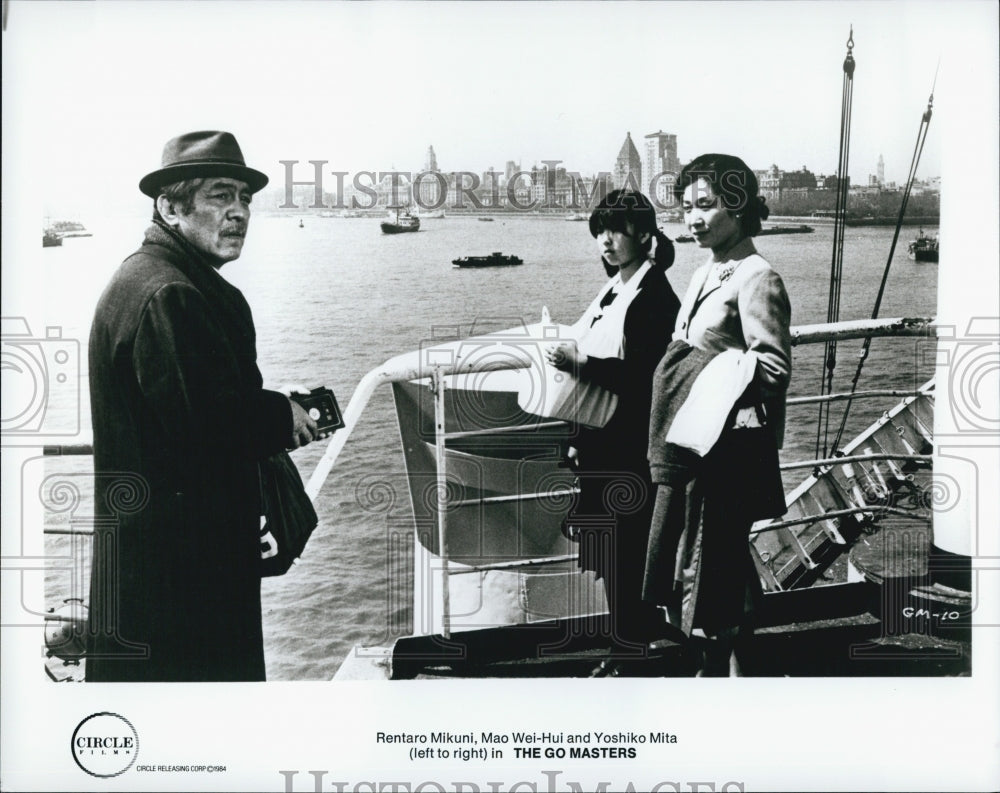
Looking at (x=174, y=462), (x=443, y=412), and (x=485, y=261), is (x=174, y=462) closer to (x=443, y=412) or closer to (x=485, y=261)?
(x=443, y=412)

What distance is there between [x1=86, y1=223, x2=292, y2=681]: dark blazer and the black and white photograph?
18mm

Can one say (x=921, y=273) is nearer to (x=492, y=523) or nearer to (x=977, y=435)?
(x=977, y=435)

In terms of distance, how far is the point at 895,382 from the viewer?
3.43 m

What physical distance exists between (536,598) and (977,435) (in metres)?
1.49

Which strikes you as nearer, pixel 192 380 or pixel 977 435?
pixel 192 380

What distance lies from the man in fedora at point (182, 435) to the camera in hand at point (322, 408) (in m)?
0.03

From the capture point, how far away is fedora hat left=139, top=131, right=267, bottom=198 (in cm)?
331

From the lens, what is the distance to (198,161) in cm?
331

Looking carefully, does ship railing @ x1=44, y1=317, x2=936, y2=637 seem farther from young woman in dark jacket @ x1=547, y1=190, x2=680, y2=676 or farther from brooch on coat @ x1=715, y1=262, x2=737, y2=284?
brooch on coat @ x1=715, y1=262, x2=737, y2=284

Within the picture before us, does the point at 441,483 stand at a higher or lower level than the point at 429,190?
lower

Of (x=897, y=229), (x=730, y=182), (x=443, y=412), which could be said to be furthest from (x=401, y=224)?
(x=897, y=229)

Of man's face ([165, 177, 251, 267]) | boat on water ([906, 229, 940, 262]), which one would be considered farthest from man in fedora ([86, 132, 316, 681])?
boat on water ([906, 229, 940, 262])

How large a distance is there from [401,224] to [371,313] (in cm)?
29

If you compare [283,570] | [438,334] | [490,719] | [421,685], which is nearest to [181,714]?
[283,570]
